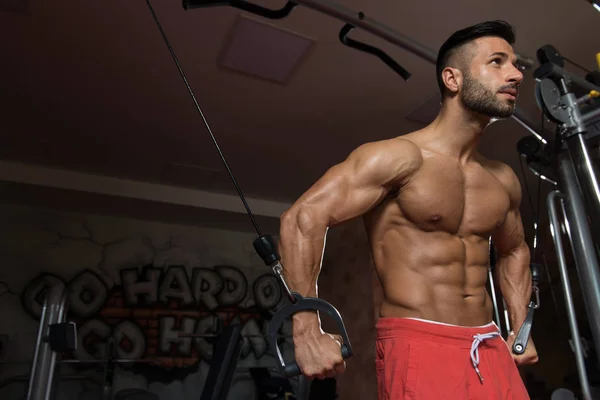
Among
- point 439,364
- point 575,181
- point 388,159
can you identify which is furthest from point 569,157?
point 439,364

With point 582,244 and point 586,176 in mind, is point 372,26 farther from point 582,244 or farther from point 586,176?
point 582,244

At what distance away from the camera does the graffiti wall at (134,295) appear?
4906mm

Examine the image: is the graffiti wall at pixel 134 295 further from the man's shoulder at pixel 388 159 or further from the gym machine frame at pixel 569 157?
the man's shoulder at pixel 388 159

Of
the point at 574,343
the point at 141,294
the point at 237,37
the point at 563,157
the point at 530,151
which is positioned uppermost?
the point at 237,37

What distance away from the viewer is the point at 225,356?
2555 millimetres

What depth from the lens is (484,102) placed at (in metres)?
1.23

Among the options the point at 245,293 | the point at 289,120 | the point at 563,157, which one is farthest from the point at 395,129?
the point at 245,293

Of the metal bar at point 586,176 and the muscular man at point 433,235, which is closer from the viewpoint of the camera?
the muscular man at point 433,235

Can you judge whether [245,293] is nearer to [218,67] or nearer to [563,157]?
[218,67]

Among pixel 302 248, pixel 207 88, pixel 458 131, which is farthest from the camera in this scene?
pixel 207 88

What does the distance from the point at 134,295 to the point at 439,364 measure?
501 cm

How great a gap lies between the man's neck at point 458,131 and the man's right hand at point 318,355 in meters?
0.62

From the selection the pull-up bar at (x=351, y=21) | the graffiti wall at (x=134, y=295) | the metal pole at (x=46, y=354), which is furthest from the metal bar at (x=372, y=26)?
the graffiti wall at (x=134, y=295)

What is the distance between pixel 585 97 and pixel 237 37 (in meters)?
1.75
